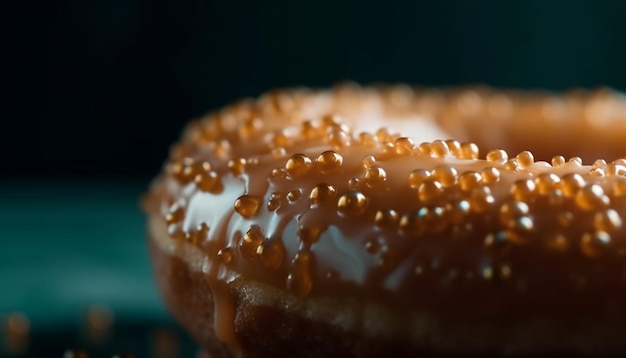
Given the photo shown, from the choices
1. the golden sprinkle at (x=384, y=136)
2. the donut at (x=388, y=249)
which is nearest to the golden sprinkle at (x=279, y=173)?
the donut at (x=388, y=249)

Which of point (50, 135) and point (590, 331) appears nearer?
point (590, 331)

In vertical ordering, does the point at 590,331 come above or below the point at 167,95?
above

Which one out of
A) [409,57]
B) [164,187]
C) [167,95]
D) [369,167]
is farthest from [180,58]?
[369,167]

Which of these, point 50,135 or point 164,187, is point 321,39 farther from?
point 164,187

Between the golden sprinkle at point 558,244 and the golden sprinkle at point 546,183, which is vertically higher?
the golden sprinkle at point 546,183

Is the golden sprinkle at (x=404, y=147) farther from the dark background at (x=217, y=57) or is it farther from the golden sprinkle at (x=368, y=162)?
the dark background at (x=217, y=57)

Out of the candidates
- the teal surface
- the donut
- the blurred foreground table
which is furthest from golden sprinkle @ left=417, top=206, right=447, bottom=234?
the teal surface

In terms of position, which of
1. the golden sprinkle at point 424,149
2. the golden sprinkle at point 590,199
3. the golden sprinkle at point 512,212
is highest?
the golden sprinkle at point 424,149
